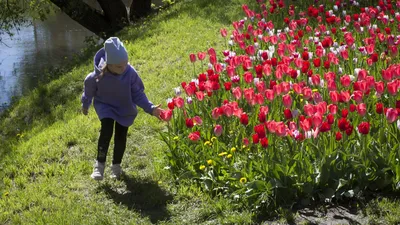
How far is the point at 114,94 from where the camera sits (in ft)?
15.7

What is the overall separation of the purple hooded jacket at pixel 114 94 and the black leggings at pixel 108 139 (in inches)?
2.4

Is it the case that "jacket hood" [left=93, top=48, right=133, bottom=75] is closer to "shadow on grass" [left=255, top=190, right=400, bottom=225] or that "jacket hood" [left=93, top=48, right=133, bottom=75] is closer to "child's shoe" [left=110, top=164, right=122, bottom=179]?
"child's shoe" [left=110, top=164, right=122, bottom=179]

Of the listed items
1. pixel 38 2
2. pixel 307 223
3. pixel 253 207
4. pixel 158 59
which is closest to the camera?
pixel 307 223

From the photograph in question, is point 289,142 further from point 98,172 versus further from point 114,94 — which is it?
point 98,172

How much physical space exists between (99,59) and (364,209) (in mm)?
2318

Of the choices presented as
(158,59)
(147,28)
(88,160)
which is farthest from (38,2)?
(88,160)

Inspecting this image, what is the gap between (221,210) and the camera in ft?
14.1

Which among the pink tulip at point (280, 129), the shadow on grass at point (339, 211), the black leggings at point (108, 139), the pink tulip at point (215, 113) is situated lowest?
the shadow on grass at point (339, 211)

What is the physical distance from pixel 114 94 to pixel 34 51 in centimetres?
1098

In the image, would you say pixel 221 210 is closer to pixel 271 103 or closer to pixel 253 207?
pixel 253 207

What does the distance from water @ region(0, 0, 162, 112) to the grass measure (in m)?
3.36

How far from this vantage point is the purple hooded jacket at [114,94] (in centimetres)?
476

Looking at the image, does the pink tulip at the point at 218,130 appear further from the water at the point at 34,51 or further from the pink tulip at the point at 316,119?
the water at the point at 34,51

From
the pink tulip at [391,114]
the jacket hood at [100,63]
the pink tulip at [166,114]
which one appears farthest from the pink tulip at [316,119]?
the jacket hood at [100,63]
